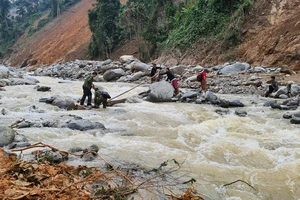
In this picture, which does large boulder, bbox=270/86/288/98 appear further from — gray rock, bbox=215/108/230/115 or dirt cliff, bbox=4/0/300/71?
gray rock, bbox=215/108/230/115

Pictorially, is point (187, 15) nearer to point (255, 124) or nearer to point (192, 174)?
point (255, 124)

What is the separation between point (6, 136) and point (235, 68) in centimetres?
1209

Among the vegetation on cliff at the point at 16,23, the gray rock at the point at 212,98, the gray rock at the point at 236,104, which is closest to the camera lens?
the gray rock at the point at 236,104

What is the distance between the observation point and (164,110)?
31.8ft

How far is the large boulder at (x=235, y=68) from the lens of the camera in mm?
14850

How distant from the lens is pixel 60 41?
4153 cm

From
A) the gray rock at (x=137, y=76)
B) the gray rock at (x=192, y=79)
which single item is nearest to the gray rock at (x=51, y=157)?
the gray rock at (x=192, y=79)

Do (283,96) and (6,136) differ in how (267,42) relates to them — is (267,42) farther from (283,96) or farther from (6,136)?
(6,136)

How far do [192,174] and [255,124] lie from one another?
379 cm

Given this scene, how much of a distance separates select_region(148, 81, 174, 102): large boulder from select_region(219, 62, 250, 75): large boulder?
461 centimetres

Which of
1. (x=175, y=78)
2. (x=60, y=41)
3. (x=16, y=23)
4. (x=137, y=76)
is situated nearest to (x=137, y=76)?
(x=137, y=76)

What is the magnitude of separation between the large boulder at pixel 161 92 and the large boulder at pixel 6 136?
6353mm

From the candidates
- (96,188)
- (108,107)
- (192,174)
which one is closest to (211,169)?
(192,174)

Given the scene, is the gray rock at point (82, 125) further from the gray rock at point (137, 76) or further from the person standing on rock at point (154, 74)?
the gray rock at point (137, 76)
